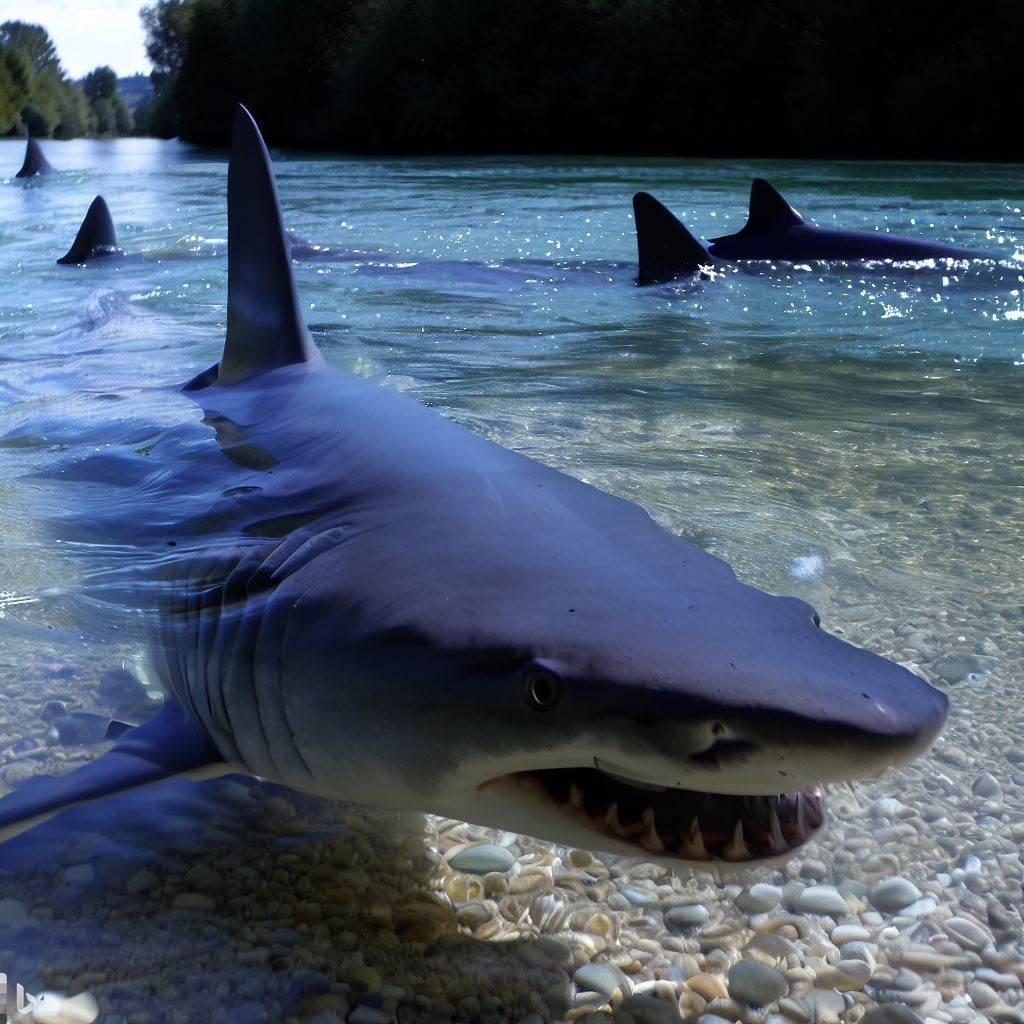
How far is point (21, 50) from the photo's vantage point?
6794 cm

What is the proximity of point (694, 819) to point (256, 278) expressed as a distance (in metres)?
2.00

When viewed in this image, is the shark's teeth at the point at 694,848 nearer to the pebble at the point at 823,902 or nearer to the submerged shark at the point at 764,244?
the pebble at the point at 823,902

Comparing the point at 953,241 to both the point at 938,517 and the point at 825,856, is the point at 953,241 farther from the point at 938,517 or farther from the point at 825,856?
the point at 825,856

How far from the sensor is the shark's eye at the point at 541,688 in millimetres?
1286

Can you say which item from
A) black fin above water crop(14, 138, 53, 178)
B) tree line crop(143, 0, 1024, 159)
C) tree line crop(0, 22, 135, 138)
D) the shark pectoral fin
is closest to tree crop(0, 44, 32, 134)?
tree line crop(0, 22, 135, 138)

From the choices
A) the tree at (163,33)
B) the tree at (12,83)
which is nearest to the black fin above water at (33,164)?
the tree at (12,83)

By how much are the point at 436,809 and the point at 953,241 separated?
443 inches

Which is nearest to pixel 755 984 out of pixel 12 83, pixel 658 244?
pixel 658 244

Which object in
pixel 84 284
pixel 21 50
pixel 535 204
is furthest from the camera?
pixel 21 50

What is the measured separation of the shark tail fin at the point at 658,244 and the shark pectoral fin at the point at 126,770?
6.81m

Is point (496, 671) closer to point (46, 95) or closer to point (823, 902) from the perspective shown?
point (823, 902)

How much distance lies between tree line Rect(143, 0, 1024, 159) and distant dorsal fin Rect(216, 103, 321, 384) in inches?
1156

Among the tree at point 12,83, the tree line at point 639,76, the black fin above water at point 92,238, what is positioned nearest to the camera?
the black fin above water at point 92,238

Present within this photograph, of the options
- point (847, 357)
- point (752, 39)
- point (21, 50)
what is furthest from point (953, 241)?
point (21, 50)
